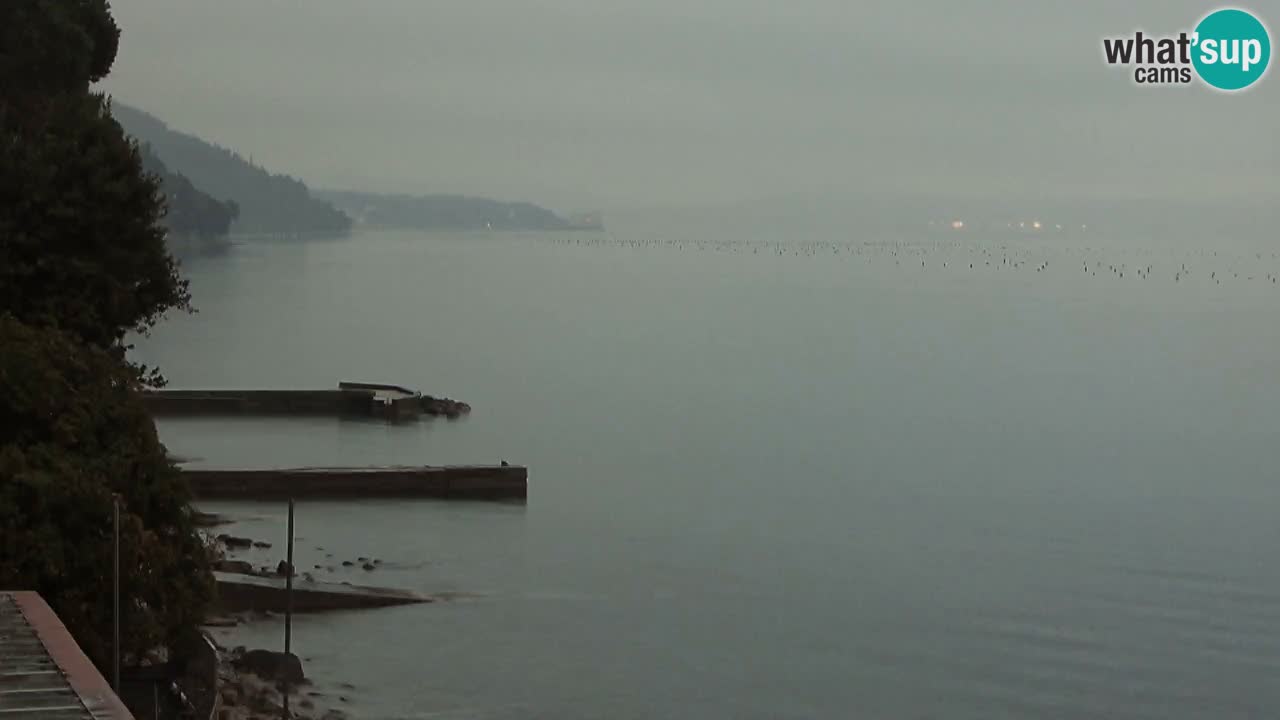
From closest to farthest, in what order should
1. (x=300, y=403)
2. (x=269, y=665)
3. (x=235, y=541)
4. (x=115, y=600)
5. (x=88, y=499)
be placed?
Answer: (x=115, y=600), (x=88, y=499), (x=269, y=665), (x=235, y=541), (x=300, y=403)

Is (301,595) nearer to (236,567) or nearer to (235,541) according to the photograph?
(236,567)

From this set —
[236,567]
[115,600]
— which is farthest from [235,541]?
[115,600]

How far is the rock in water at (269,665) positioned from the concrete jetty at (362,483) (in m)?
14.6

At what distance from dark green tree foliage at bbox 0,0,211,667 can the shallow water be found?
22.7 feet

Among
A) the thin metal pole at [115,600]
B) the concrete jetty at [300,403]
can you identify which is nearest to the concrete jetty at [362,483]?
the concrete jetty at [300,403]

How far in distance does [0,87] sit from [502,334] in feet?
236

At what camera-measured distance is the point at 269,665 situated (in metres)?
24.3

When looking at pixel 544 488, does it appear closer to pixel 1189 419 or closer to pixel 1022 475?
pixel 1022 475

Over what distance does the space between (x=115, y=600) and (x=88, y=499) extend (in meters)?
1.42

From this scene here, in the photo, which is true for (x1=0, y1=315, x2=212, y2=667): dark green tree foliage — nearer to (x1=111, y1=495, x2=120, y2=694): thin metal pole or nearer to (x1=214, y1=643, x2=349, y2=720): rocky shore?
(x1=111, y1=495, x2=120, y2=694): thin metal pole

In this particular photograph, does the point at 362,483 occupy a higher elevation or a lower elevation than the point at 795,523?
higher

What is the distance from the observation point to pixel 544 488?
4459cm

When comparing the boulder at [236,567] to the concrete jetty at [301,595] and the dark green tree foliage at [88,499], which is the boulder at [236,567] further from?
the dark green tree foliage at [88,499]

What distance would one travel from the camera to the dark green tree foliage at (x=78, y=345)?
15.4 metres
